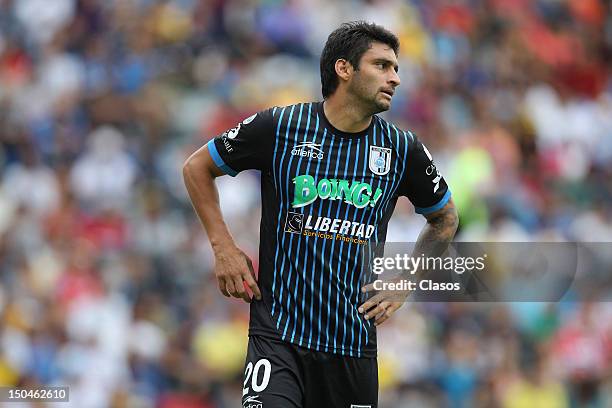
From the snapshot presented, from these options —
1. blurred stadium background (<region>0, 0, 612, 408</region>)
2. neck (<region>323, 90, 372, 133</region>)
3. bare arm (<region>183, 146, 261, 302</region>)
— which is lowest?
bare arm (<region>183, 146, 261, 302</region>)

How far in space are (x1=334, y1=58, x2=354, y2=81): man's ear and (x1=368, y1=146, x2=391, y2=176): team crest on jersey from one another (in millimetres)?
405

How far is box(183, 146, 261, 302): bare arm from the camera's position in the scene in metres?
5.80

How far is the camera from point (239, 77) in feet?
42.8

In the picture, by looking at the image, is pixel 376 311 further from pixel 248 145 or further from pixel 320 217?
pixel 248 145

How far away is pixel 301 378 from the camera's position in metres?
5.73

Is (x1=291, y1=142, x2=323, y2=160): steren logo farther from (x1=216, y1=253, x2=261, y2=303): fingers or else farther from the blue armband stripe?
(x1=216, y1=253, x2=261, y2=303): fingers

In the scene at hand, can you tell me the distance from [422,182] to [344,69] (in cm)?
72

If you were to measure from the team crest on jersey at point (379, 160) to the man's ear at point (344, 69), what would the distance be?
0.41m

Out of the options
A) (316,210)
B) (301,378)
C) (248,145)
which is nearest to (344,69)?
(248,145)

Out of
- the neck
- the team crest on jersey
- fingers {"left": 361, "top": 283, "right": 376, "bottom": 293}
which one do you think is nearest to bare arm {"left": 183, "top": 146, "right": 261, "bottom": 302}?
fingers {"left": 361, "top": 283, "right": 376, "bottom": 293}

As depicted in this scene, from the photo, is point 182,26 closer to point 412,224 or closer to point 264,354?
point 412,224

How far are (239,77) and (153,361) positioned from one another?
12.7ft

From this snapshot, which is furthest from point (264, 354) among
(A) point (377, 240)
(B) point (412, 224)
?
(B) point (412, 224)

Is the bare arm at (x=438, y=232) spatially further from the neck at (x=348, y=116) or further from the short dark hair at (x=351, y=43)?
the short dark hair at (x=351, y=43)
